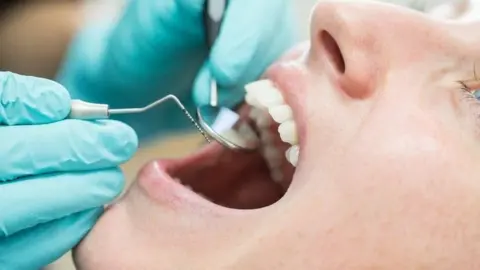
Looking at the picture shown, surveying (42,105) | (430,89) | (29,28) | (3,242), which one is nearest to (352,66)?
(430,89)

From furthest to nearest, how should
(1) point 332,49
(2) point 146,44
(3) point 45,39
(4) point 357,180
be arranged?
(3) point 45,39 → (2) point 146,44 → (1) point 332,49 → (4) point 357,180

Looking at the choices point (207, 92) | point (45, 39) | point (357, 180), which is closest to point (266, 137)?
point (207, 92)

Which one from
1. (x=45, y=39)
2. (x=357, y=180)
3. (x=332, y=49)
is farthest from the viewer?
(x=45, y=39)

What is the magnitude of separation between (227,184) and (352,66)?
0.44 m

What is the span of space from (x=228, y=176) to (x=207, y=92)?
0.17m

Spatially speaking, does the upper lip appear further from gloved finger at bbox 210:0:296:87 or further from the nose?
gloved finger at bbox 210:0:296:87

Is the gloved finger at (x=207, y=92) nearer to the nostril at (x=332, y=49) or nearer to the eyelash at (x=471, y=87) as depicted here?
the nostril at (x=332, y=49)

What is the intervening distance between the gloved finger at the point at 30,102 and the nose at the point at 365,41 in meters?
0.37

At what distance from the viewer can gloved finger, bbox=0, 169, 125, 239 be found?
2.71ft

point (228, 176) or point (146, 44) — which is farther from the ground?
point (146, 44)

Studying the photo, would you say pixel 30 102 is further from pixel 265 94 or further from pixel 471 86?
pixel 471 86

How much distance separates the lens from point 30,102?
33.8 inches

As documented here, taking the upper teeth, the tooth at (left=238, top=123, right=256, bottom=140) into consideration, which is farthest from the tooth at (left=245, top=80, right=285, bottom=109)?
the tooth at (left=238, top=123, right=256, bottom=140)

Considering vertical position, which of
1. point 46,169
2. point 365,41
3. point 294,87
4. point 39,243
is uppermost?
point 365,41
